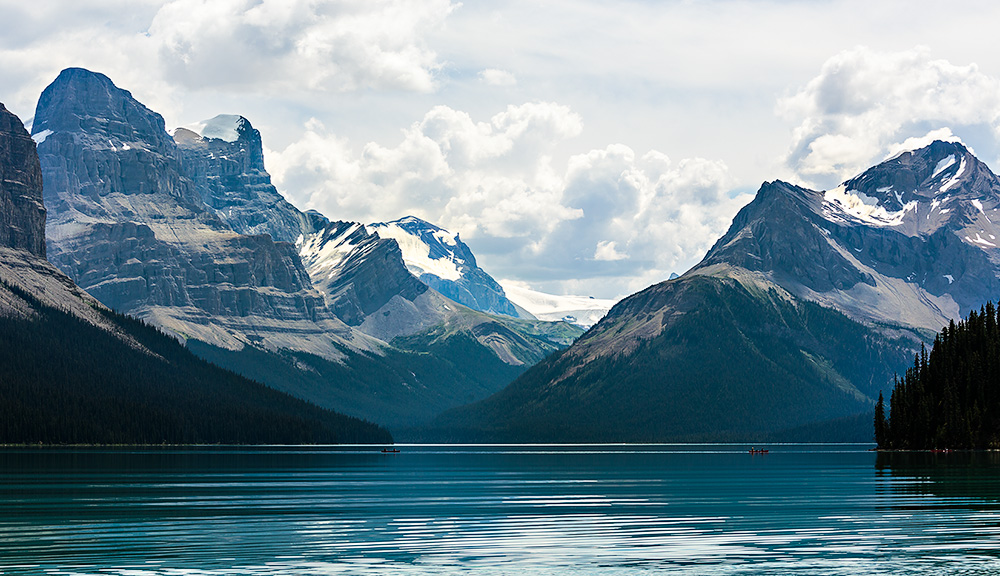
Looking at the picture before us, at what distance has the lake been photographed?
5759cm

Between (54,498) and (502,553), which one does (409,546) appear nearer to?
(502,553)

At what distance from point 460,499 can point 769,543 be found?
164ft

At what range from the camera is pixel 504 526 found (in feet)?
263

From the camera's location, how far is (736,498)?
108312mm

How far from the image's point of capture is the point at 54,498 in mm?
102688

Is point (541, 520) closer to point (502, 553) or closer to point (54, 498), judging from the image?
point (502, 553)

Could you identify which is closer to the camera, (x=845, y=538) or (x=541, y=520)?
(x=845, y=538)

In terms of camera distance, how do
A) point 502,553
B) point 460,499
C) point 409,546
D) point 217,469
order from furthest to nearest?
point 217,469
point 460,499
point 409,546
point 502,553

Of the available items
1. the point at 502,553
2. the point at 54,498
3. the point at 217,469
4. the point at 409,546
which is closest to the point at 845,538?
the point at 502,553

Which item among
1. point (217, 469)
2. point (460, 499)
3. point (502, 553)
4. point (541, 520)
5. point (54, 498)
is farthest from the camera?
point (217, 469)

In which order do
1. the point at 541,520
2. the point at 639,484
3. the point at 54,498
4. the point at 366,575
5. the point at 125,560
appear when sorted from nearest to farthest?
the point at 366,575
the point at 125,560
the point at 541,520
the point at 54,498
the point at 639,484

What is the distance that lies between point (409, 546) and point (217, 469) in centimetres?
11819

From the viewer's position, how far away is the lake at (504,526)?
5759cm

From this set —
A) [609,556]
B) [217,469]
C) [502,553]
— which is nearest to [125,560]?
[502,553]
